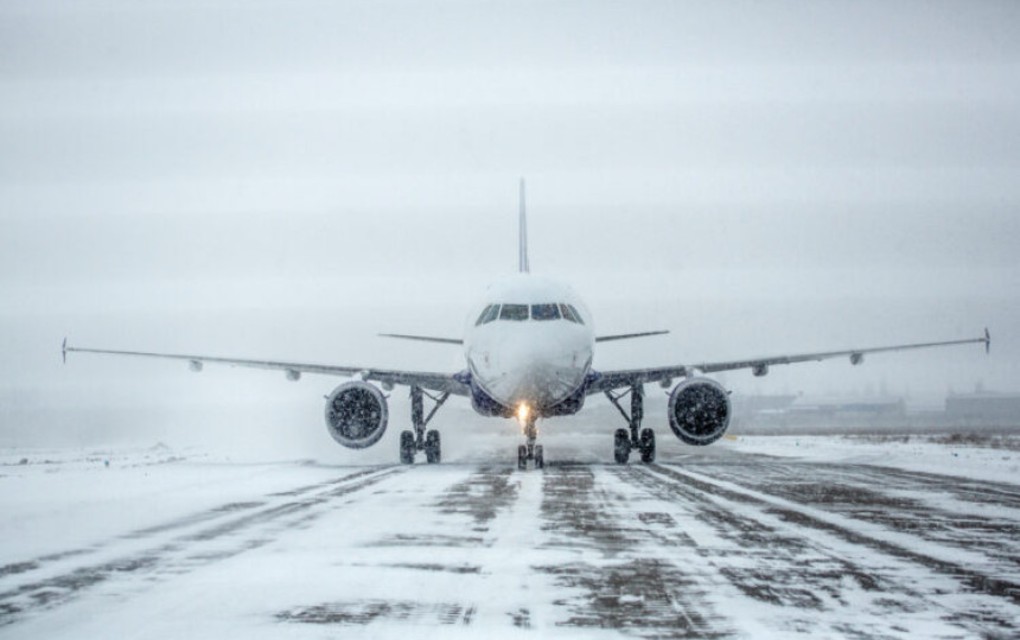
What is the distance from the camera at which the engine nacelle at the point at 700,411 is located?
2409 cm

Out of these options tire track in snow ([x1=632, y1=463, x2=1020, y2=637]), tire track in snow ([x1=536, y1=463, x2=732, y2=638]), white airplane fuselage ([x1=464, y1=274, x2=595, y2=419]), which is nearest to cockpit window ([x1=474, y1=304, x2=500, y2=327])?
white airplane fuselage ([x1=464, y1=274, x2=595, y2=419])

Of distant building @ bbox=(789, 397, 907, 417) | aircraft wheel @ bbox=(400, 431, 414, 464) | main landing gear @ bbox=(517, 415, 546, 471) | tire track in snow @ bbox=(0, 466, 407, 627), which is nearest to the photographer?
tire track in snow @ bbox=(0, 466, 407, 627)

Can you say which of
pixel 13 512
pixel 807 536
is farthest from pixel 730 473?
pixel 13 512

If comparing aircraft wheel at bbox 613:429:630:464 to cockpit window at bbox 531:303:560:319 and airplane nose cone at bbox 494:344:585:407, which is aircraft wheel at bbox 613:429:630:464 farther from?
cockpit window at bbox 531:303:560:319

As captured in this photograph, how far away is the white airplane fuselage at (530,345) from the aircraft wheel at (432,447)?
348 centimetres

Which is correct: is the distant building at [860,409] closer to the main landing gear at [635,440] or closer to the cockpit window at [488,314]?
the main landing gear at [635,440]

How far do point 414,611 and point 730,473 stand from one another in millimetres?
15425

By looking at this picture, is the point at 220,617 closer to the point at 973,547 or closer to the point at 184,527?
the point at 184,527

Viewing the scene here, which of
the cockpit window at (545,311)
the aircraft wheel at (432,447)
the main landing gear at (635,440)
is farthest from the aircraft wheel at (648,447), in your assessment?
the aircraft wheel at (432,447)

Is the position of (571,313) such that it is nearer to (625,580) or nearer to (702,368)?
(702,368)

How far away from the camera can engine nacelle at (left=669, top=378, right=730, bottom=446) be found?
24.1 metres

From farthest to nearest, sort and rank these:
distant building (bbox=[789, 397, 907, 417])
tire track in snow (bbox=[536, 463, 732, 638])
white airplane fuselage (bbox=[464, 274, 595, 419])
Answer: distant building (bbox=[789, 397, 907, 417]) → white airplane fuselage (bbox=[464, 274, 595, 419]) → tire track in snow (bbox=[536, 463, 732, 638])

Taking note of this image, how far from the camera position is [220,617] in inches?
259

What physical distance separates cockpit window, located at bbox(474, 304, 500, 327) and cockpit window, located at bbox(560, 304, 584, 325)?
5.01ft
